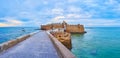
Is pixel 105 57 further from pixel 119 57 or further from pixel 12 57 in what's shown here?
pixel 12 57

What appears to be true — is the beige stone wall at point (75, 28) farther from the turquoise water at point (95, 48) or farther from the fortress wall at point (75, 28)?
the turquoise water at point (95, 48)

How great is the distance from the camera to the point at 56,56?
35.1 ft

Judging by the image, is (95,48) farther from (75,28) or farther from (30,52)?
(75,28)

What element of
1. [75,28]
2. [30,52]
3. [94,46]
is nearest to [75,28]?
[75,28]

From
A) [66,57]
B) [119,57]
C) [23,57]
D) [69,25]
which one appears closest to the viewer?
[66,57]

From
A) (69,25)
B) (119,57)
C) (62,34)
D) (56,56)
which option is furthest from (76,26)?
(56,56)

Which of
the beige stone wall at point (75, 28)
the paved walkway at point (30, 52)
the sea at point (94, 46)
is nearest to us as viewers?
the paved walkway at point (30, 52)

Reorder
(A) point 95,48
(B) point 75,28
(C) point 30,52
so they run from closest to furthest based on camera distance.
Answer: (C) point 30,52, (A) point 95,48, (B) point 75,28

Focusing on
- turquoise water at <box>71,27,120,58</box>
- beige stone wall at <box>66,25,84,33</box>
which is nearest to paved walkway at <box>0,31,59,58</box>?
turquoise water at <box>71,27,120,58</box>

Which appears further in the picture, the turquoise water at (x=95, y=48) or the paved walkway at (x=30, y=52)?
the turquoise water at (x=95, y=48)

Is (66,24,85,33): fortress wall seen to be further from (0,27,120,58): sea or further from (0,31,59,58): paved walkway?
(0,31,59,58): paved walkway

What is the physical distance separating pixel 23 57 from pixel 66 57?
9.51 ft

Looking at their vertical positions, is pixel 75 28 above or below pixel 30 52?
below

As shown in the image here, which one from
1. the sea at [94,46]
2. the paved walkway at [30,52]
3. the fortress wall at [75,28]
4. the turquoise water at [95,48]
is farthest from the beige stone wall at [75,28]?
the paved walkway at [30,52]
